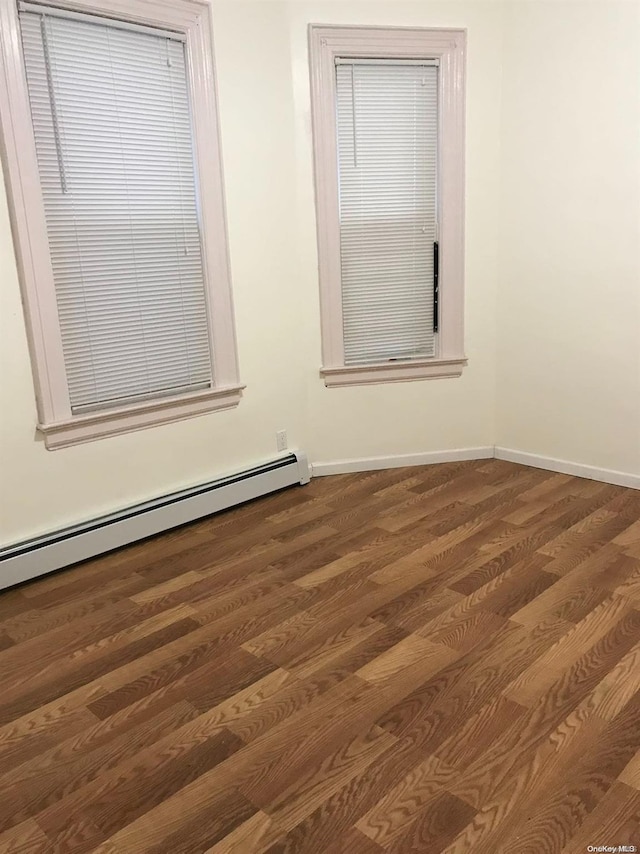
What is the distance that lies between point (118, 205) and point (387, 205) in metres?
1.55

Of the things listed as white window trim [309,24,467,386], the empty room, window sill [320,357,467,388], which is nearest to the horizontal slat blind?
the empty room

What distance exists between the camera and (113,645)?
238cm

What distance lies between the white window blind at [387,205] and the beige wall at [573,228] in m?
0.47

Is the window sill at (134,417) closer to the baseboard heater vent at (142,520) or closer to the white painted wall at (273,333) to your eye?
the white painted wall at (273,333)

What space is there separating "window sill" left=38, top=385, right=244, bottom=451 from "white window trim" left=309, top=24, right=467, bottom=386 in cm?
71

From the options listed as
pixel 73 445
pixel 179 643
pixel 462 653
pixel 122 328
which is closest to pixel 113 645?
pixel 179 643

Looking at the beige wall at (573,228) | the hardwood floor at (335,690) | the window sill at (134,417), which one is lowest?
the hardwood floor at (335,690)

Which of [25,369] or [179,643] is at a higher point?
[25,369]

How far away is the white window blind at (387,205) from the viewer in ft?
12.1

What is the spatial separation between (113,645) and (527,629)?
147 centimetres

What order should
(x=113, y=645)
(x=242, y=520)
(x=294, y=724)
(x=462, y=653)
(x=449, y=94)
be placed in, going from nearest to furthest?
(x=294, y=724) < (x=462, y=653) < (x=113, y=645) < (x=242, y=520) < (x=449, y=94)

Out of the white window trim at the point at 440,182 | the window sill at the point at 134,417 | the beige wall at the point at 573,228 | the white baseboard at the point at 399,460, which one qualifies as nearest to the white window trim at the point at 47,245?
the window sill at the point at 134,417

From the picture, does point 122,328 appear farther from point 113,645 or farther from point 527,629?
point 527,629

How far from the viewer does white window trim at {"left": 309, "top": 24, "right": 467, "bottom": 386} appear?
140 inches
